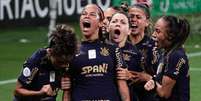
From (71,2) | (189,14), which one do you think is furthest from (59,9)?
(189,14)

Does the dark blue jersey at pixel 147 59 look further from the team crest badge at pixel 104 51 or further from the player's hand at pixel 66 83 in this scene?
the player's hand at pixel 66 83

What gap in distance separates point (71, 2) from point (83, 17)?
18.3 metres

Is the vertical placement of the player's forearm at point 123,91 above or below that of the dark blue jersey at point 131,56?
below

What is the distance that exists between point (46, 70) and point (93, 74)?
0.72 meters

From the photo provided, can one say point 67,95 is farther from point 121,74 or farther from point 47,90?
point 121,74

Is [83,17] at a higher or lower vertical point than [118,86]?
higher

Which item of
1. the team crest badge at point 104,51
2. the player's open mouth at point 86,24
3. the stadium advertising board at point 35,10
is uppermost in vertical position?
the player's open mouth at point 86,24

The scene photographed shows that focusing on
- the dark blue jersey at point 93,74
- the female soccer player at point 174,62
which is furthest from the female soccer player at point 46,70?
the female soccer player at point 174,62

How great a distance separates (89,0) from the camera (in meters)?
24.8

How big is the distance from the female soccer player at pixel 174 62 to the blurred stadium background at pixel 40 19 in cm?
1119

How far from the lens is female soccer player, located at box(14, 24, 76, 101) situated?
21.2 ft

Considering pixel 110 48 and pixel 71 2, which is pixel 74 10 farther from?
pixel 110 48

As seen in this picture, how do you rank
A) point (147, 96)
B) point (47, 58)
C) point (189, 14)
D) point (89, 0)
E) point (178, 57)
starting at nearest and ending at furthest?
point (178, 57) < point (47, 58) < point (147, 96) < point (189, 14) < point (89, 0)

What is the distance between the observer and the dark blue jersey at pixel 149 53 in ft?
25.9
